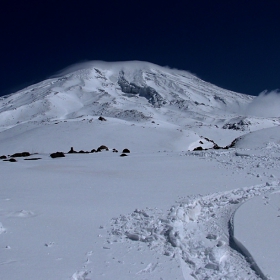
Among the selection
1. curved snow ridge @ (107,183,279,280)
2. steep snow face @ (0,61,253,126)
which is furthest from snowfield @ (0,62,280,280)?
steep snow face @ (0,61,253,126)

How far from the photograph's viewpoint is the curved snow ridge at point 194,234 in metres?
4.09

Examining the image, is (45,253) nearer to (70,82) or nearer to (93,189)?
(93,189)

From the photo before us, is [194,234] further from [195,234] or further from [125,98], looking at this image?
[125,98]

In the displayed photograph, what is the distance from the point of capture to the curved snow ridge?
13.4 ft

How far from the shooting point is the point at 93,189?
8.37m

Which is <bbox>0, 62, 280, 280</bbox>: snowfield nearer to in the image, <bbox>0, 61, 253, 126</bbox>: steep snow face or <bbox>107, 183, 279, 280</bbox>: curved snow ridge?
<bbox>107, 183, 279, 280</bbox>: curved snow ridge

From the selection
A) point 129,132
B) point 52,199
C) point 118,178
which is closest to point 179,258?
point 52,199

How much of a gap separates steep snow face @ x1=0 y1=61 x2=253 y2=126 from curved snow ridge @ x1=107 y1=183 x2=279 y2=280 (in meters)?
41.5

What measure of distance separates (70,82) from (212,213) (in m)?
96.1

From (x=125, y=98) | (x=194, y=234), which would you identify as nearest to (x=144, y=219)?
(x=194, y=234)

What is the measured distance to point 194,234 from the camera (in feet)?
17.2

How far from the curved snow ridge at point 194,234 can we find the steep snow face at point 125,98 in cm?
4152

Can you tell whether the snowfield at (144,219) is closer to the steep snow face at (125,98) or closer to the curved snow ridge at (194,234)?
the curved snow ridge at (194,234)

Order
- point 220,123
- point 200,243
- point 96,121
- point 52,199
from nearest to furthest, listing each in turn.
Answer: point 200,243 → point 52,199 → point 96,121 → point 220,123
